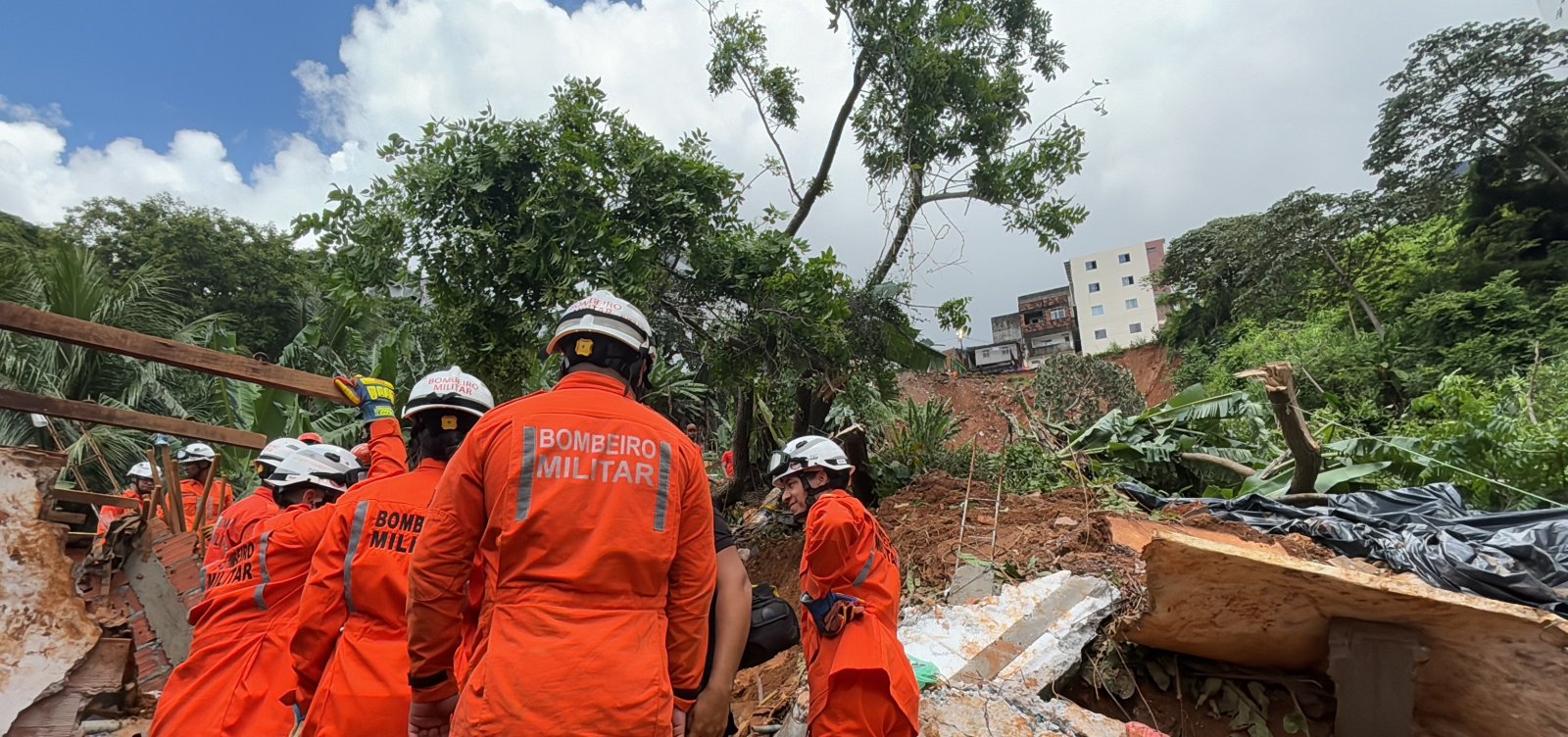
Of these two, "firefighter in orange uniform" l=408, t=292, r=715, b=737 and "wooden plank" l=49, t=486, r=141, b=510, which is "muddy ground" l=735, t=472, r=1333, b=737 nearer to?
"firefighter in orange uniform" l=408, t=292, r=715, b=737

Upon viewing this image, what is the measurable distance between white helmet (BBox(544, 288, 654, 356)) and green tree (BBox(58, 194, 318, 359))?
21838 mm

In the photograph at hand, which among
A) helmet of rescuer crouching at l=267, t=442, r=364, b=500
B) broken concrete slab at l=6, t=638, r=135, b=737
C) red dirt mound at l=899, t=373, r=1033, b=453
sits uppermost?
red dirt mound at l=899, t=373, r=1033, b=453

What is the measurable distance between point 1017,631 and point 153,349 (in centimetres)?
461

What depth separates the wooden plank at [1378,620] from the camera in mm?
2898

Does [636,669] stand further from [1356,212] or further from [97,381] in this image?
[1356,212]

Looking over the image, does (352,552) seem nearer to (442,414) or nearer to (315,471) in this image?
(442,414)

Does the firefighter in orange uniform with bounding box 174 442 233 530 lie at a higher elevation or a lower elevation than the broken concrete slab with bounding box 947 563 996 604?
higher

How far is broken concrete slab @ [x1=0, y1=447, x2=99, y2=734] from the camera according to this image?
3166 mm

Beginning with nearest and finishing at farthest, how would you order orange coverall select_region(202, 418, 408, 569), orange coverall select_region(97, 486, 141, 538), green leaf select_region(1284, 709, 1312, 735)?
orange coverall select_region(202, 418, 408, 569) → green leaf select_region(1284, 709, 1312, 735) → orange coverall select_region(97, 486, 141, 538)

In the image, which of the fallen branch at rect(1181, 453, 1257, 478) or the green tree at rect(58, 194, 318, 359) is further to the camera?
the green tree at rect(58, 194, 318, 359)

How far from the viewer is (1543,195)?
55.1 feet

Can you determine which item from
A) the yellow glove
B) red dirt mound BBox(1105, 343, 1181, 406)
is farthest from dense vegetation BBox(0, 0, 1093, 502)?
red dirt mound BBox(1105, 343, 1181, 406)

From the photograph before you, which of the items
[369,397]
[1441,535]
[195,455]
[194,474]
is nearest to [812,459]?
[369,397]

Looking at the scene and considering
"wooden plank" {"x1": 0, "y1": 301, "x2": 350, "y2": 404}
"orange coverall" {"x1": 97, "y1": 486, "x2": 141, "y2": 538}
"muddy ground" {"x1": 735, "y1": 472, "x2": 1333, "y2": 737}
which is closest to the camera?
"wooden plank" {"x1": 0, "y1": 301, "x2": 350, "y2": 404}
